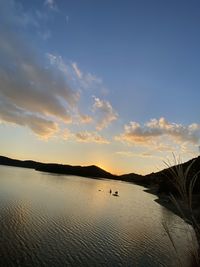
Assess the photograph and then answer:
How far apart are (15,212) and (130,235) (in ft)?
54.1

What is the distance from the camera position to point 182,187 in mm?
2600

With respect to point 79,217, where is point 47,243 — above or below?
below

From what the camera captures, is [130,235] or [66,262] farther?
[130,235]

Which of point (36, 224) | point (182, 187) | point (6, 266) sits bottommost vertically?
point (6, 266)

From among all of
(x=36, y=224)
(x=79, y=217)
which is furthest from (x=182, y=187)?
(x=79, y=217)

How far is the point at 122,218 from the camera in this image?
147 ft

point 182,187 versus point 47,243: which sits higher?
point 182,187

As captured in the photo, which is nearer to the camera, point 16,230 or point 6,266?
point 6,266

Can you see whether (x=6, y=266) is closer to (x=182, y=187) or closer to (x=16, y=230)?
(x=16, y=230)

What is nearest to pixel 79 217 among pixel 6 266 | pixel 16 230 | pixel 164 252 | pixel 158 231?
pixel 158 231

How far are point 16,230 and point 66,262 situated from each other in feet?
30.8

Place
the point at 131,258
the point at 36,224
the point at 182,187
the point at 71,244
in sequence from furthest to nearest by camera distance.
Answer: the point at 36,224, the point at 71,244, the point at 131,258, the point at 182,187

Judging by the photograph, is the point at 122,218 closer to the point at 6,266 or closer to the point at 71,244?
the point at 71,244

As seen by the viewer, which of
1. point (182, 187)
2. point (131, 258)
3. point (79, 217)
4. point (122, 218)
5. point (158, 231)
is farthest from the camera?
point (122, 218)
